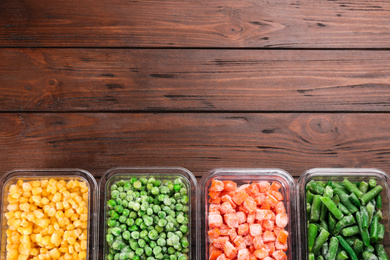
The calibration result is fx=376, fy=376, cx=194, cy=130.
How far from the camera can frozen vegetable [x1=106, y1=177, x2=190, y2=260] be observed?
1629 mm

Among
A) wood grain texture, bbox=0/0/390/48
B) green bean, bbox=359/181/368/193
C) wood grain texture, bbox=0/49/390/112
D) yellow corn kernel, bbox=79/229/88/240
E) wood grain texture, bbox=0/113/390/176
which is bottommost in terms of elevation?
yellow corn kernel, bbox=79/229/88/240

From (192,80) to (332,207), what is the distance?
0.88 meters

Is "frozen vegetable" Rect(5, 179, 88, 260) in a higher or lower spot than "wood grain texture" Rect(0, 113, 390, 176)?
lower

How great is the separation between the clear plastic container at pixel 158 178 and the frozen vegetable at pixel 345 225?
52 centimetres

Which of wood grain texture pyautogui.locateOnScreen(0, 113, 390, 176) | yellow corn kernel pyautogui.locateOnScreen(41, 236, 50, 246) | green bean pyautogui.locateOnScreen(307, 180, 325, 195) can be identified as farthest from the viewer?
wood grain texture pyautogui.locateOnScreen(0, 113, 390, 176)

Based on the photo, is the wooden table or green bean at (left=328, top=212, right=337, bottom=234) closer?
green bean at (left=328, top=212, right=337, bottom=234)

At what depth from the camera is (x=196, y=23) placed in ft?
6.29

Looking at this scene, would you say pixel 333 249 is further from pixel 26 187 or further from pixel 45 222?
pixel 26 187

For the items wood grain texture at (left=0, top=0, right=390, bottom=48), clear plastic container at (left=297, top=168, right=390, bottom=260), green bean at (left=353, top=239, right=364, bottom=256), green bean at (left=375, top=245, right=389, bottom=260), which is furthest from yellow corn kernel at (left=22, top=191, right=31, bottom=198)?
green bean at (left=375, top=245, right=389, bottom=260)

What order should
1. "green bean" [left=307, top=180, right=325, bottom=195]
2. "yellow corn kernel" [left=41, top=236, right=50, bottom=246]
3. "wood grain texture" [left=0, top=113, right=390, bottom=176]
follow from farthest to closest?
"wood grain texture" [left=0, top=113, right=390, bottom=176] → "green bean" [left=307, top=180, right=325, bottom=195] → "yellow corn kernel" [left=41, top=236, right=50, bottom=246]

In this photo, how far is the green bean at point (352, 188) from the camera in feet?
5.51

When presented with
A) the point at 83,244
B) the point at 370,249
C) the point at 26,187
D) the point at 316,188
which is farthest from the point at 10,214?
the point at 370,249

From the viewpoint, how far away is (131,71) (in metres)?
1.88

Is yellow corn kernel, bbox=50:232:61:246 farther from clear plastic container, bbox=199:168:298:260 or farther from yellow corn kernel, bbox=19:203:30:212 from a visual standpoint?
clear plastic container, bbox=199:168:298:260
